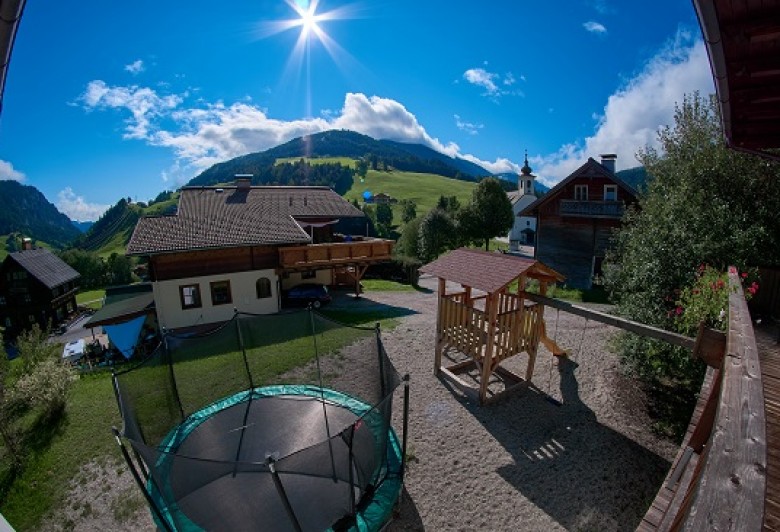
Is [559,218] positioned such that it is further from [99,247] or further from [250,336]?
[99,247]

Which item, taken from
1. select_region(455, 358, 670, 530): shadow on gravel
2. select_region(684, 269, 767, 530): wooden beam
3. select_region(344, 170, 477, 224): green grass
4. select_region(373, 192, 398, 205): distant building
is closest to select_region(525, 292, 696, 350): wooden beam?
select_region(455, 358, 670, 530): shadow on gravel

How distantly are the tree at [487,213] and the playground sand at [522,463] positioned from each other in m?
26.8

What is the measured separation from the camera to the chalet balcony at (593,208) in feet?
69.0

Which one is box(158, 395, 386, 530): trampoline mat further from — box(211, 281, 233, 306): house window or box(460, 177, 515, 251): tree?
box(460, 177, 515, 251): tree

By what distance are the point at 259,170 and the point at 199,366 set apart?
568 ft

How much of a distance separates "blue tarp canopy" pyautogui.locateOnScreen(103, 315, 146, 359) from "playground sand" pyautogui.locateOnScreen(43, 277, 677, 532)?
1238cm

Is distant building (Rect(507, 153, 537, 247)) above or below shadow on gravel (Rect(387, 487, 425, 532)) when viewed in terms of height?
above

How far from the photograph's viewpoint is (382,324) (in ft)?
50.5

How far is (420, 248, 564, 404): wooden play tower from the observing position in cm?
866

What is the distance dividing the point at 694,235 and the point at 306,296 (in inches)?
632

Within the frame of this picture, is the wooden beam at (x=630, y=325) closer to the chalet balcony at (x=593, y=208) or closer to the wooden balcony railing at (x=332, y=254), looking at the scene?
the wooden balcony railing at (x=332, y=254)

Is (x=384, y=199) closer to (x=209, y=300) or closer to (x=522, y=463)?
(x=209, y=300)

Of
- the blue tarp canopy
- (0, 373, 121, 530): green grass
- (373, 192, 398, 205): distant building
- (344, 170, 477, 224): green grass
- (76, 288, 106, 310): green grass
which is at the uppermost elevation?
(344, 170, 477, 224): green grass

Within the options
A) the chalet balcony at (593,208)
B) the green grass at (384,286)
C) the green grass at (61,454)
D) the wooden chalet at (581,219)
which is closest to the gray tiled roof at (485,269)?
the green grass at (61,454)
